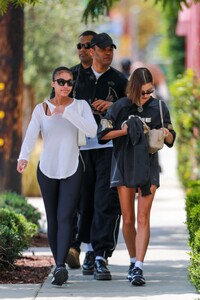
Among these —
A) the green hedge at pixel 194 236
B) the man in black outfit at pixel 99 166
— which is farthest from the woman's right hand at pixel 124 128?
the green hedge at pixel 194 236

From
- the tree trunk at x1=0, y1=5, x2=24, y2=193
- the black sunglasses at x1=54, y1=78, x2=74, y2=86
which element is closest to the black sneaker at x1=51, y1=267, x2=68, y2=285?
the black sunglasses at x1=54, y1=78, x2=74, y2=86

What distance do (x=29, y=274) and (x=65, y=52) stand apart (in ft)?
52.1

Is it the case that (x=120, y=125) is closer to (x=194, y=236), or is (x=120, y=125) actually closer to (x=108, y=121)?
(x=108, y=121)

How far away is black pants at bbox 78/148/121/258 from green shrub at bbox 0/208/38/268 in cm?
66

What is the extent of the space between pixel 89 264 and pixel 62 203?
3.40 feet

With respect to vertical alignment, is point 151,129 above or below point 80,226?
above

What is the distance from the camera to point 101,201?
9.43 m

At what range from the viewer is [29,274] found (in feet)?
31.6

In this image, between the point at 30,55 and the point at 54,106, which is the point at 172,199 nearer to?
the point at 30,55

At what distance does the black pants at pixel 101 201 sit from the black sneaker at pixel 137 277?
0.70 m

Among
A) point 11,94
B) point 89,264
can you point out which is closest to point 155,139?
point 89,264

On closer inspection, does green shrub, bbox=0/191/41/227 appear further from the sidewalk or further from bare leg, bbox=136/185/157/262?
bare leg, bbox=136/185/157/262

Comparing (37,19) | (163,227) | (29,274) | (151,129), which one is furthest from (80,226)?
(37,19)

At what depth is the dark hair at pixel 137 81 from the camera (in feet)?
29.1
